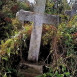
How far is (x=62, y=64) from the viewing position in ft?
8.48

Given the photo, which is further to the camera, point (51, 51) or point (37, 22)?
point (37, 22)

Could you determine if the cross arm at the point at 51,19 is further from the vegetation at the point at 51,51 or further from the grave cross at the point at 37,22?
the vegetation at the point at 51,51

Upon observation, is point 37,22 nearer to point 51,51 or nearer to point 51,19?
point 51,19

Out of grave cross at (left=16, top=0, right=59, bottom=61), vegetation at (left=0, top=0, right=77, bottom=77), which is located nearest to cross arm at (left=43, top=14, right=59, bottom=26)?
grave cross at (left=16, top=0, right=59, bottom=61)

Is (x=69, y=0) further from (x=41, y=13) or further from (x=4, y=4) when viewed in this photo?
(x=41, y=13)

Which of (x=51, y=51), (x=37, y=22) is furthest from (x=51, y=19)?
(x=51, y=51)

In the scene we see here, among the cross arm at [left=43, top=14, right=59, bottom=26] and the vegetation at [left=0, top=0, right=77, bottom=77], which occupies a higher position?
the cross arm at [left=43, top=14, right=59, bottom=26]

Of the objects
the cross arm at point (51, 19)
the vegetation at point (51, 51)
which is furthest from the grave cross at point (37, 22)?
the vegetation at point (51, 51)

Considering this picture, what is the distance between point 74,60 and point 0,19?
14.8ft

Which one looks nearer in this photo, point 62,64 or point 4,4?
point 62,64

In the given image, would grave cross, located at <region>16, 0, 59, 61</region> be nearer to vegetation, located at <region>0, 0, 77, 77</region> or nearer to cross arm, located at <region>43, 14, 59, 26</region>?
cross arm, located at <region>43, 14, 59, 26</region>

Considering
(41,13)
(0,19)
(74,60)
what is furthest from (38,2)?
(0,19)

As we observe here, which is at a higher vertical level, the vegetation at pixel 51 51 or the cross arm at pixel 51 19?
the cross arm at pixel 51 19

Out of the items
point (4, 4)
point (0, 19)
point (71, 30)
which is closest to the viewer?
point (71, 30)
